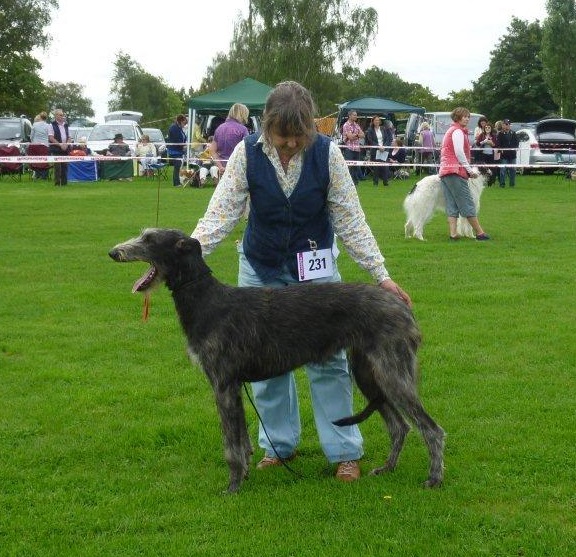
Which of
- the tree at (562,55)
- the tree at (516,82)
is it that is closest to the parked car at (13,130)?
the tree at (562,55)

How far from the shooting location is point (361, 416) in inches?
193

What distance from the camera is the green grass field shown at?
4316mm

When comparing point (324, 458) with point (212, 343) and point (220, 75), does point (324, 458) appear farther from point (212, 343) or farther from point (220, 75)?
point (220, 75)

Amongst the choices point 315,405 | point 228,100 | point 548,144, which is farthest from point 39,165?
point 315,405

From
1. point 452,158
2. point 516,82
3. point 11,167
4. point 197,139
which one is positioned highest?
point 516,82

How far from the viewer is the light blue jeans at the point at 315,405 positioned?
521cm

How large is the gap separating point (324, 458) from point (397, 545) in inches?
53.4

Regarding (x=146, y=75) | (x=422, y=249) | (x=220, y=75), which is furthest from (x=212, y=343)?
(x=146, y=75)

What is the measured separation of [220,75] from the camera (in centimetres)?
6594

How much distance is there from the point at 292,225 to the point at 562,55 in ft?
191

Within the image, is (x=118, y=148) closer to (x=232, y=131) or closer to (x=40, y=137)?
(x=40, y=137)

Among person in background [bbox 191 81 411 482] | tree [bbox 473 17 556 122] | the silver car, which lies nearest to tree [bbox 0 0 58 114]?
tree [bbox 473 17 556 122]

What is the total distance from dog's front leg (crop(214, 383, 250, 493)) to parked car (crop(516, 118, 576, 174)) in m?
27.1

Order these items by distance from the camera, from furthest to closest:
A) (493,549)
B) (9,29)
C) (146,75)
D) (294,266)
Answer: (146,75) < (9,29) < (294,266) < (493,549)
